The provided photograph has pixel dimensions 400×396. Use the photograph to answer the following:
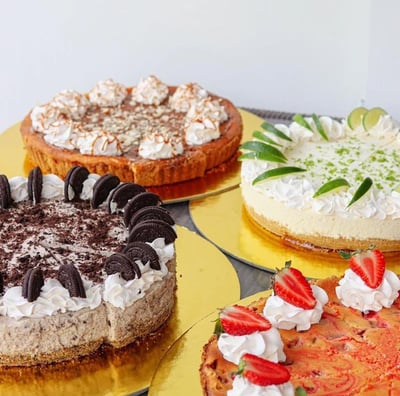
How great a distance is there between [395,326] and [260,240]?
2.83ft

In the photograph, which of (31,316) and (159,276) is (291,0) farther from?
(31,316)

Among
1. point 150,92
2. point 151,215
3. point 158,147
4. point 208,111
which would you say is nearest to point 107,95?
point 150,92

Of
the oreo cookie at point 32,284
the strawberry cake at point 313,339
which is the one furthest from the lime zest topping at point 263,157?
the oreo cookie at point 32,284

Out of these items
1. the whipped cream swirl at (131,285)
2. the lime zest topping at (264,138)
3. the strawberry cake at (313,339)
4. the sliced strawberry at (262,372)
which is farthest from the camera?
the lime zest topping at (264,138)

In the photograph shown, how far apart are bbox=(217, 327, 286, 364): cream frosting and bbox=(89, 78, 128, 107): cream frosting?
2051 millimetres

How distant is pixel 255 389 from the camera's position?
213cm

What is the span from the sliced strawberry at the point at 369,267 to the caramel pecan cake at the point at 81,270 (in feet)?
1.95

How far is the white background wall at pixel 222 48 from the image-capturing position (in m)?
4.50

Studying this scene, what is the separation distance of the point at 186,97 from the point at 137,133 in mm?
405

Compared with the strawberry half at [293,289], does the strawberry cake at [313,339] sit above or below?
below

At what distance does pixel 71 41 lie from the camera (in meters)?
5.24

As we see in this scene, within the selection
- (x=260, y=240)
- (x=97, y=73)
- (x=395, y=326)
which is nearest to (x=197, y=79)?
(x=97, y=73)

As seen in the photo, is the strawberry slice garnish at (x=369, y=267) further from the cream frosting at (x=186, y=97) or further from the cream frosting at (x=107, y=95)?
the cream frosting at (x=107, y=95)

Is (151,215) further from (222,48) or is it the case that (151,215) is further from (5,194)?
(222,48)
